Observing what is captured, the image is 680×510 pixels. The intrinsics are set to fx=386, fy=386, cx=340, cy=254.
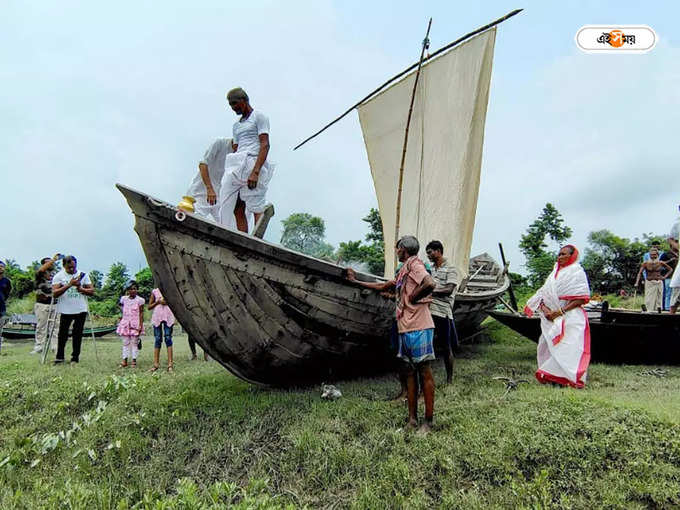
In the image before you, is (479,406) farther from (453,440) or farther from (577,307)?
(577,307)

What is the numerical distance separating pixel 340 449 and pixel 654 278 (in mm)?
7519

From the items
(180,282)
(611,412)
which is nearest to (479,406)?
(611,412)

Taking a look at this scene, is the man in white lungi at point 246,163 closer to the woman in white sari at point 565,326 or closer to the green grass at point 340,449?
the green grass at point 340,449

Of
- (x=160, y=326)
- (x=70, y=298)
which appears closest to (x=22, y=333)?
(x=70, y=298)

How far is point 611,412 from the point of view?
108 inches

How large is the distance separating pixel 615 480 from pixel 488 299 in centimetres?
384

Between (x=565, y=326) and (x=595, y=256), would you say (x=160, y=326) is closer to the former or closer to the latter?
(x=565, y=326)

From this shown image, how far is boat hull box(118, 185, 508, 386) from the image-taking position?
2867mm

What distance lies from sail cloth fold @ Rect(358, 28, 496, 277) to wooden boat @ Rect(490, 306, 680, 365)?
9.71 feet

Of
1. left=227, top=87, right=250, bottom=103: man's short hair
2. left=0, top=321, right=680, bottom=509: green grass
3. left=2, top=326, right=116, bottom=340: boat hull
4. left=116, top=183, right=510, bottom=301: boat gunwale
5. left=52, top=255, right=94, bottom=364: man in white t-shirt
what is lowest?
left=2, top=326, right=116, bottom=340: boat hull

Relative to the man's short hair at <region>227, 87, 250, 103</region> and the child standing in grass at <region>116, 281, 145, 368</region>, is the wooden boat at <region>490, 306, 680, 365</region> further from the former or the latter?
the child standing in grass at <region>116, 281, 145, 368</region>

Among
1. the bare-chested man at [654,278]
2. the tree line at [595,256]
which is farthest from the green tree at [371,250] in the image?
the bare-chested man at [654,278]

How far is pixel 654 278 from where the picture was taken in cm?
723

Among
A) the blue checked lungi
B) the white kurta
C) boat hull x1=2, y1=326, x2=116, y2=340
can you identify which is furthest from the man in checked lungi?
boat hull x1=2, y1=326, x2=116, y2=340
